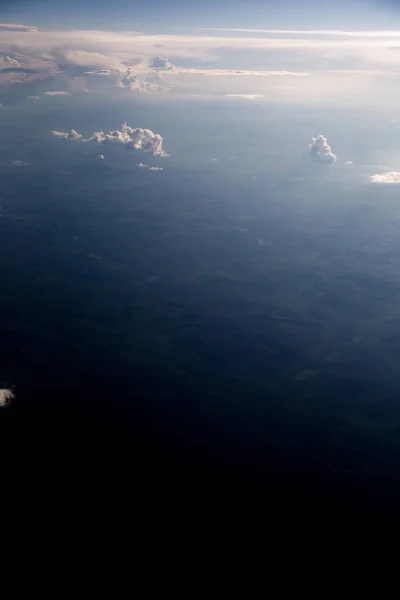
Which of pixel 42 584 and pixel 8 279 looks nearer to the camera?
pixel 42 584

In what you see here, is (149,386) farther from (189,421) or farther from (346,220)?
(346,220)

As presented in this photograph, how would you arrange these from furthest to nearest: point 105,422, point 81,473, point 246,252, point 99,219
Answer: point 99,219 → point 246,252 → point 105,422 → point 81,473

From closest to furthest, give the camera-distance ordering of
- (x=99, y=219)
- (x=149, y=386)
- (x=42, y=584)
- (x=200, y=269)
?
(x=42, y=584) → (x=149, y=386) → (x=200, y=269) → (x=99, y=219)

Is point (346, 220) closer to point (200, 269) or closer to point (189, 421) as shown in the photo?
point (200, 269)

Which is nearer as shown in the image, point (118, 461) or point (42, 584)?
point (42, 584)

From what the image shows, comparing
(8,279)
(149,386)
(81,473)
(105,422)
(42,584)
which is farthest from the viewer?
(8,279)

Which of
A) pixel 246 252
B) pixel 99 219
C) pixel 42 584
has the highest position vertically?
pixel 99 219

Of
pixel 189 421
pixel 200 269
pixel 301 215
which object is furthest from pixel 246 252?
pixel 189 421

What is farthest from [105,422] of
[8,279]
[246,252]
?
[246,252]

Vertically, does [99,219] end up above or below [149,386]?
above
